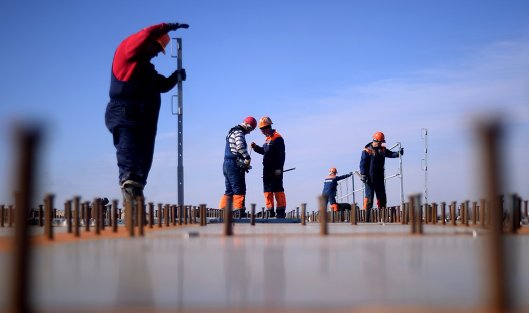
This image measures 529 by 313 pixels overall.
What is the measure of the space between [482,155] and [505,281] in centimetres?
41

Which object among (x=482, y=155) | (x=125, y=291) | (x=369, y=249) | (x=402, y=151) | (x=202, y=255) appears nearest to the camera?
(x=482, y=155)

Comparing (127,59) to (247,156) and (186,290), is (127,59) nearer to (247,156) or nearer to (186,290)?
(247,156)

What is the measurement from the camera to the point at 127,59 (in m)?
9.62

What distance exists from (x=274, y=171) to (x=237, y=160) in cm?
143

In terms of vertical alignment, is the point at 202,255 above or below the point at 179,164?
below

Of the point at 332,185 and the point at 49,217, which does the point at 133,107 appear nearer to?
the point at 49,217

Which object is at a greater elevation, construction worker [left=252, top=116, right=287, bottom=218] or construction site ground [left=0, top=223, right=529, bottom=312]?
construction worker [left=252, top=116, right=287, bottom=218]

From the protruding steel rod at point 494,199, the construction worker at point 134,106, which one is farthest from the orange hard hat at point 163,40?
the protruding steel rod at point 494,199

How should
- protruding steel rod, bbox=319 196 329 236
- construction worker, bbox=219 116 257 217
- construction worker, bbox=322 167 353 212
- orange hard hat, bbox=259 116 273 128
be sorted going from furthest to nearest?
construction worker, bbox=322 167 353 212 → orange hard hat, bbox=259 116 273 128 → construction worker, bbox=219 116 257 217 → protruding steel rod, bbox=319 196 329 236

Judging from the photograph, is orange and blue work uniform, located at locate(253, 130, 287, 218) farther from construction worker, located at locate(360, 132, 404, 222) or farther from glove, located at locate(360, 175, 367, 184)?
construction worker, located at locate(360, 132, 404, 222)

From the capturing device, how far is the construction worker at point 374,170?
690 inches

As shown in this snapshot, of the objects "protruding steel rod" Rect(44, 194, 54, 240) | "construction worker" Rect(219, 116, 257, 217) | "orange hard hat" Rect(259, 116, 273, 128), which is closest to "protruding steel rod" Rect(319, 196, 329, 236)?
"protruding steel rod" Rect(44, 194, 54, 240)

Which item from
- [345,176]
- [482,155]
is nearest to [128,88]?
[482,155]

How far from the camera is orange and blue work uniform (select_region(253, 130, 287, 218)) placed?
16250 millimetres
